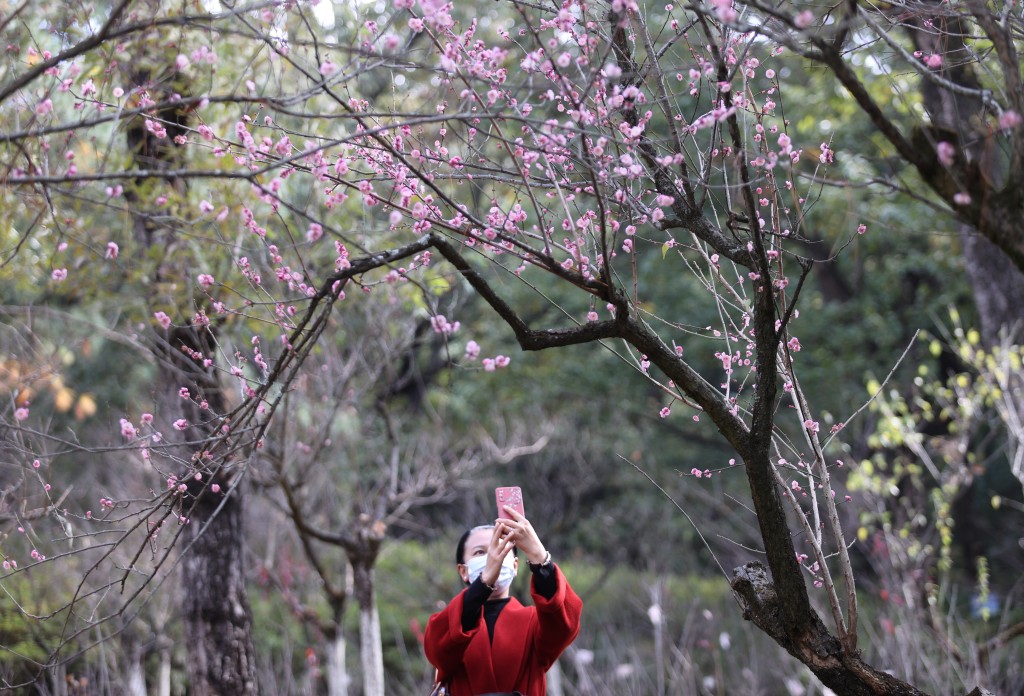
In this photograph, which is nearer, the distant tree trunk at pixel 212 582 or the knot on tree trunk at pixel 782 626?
the knot on tree trunk at pixel 782 626

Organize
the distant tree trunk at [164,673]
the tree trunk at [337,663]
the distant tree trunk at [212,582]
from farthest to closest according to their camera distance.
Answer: the distant tree trunk at [164,673] → the tree trunk at [337,663] → the distant tree trunk at [212,582]

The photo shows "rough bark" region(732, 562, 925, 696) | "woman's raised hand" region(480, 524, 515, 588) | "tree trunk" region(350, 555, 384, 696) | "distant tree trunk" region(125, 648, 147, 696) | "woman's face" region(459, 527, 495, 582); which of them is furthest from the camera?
"distant tree trunk" region(125, 648, 147, 696)

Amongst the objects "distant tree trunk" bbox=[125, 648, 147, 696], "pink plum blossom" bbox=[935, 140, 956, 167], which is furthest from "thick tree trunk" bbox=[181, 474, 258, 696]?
"pink plum blossom" bbox=[935, 140, 956, 167]

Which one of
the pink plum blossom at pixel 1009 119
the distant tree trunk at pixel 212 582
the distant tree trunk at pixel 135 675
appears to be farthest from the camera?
the distant tree trunk at pixel 135 675

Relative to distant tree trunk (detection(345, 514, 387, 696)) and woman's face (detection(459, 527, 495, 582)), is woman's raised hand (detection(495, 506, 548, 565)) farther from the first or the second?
distant tree trunk (detection(345, 514, 387, 696))

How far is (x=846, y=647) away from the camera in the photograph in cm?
251

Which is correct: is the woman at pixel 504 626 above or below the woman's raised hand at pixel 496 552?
below

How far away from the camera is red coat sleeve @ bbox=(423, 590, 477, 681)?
103 inches

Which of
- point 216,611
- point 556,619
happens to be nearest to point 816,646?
point 556,619

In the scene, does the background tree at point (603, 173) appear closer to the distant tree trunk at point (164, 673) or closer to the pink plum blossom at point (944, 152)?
the pink plum blossom at point (944, 152)

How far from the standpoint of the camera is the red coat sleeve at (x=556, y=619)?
2.56 m

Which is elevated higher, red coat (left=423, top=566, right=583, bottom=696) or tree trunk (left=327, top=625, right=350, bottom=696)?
tree trunk (left=327, top=625, right=350, bottom=696)

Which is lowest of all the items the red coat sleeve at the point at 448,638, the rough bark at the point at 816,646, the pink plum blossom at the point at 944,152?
the rough bark at the point at 816,646

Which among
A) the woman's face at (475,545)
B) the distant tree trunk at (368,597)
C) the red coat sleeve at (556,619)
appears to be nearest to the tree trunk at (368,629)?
the distant tree trunk at (368,597)
